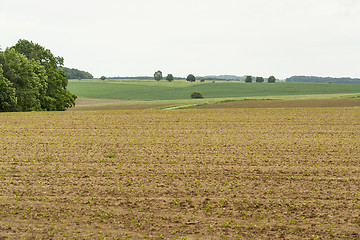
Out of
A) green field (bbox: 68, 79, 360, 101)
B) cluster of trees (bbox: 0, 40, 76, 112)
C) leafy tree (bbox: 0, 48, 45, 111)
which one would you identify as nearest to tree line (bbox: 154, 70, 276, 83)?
green field (bbox: 68, 79, 360, 101)

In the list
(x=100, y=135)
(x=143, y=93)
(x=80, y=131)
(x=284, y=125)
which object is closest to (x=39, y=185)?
(x=100, y=135)

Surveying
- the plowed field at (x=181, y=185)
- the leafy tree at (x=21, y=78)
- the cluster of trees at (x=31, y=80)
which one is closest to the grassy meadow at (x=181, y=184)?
the plowed field at (x=181, y=185)

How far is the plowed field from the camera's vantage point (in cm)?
915

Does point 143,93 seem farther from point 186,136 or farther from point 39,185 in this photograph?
point 39,185

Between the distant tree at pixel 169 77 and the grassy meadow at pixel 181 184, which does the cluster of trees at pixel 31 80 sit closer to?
the grassy meadow at pixel 181 184

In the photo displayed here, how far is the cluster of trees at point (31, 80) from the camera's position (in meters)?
43.3

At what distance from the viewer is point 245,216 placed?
31.7ft

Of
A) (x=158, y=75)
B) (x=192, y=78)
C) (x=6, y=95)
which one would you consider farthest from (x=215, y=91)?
(x=6, y=95)

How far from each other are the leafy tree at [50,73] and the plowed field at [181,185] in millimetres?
30884

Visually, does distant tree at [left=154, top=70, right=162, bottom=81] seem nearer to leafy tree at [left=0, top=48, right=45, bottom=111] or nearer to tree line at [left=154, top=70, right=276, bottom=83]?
tree line at [left=154, top=70, right=276, bottom=83]

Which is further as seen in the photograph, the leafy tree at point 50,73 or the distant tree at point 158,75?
the distant tree at point 158,75

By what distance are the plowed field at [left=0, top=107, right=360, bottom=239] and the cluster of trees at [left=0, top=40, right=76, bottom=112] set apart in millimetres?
23410

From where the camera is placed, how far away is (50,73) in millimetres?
52250

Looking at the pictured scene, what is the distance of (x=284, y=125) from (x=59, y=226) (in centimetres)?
1861
